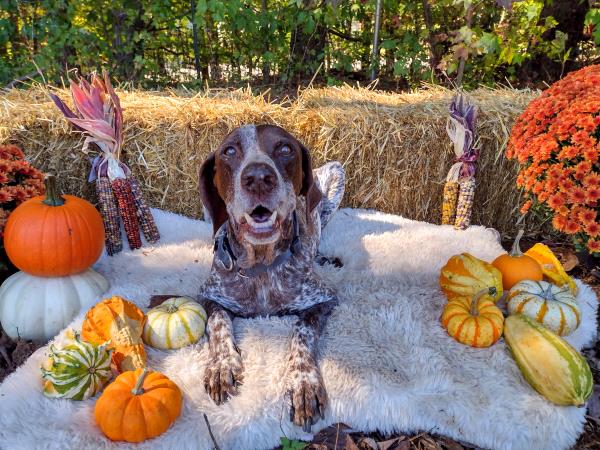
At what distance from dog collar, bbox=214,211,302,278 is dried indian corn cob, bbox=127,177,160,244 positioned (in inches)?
43.3

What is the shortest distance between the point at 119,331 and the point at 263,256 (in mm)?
789

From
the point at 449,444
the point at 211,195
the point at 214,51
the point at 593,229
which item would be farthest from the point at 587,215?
the point at 214,51

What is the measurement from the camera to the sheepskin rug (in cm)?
194

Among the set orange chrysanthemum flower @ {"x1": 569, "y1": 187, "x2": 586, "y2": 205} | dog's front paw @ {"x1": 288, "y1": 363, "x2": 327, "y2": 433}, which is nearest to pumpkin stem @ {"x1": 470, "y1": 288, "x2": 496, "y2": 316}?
orange chrysanthemum flower @ {"x1": 569, "y1": 187, "x2": 586, "y2": 205}

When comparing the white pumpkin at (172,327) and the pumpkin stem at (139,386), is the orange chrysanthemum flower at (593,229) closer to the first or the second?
the white pumpkin at (172,327)

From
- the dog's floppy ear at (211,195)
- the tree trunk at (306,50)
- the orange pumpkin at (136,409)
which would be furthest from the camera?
the tree trunk at (306,50)

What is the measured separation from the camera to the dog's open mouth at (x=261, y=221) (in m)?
2.22

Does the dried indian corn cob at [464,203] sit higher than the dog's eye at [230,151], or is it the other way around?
the dog's eye at [230,151]

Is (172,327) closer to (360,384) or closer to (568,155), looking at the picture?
(360,384)

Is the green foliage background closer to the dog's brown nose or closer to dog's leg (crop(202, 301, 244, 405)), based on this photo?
the dog's brown nose

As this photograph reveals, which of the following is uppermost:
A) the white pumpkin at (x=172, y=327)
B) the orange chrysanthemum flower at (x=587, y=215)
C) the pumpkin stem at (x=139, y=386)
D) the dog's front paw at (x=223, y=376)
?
the orange chrysanthemum flower at (x=587, y=215)

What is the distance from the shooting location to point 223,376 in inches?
83.9

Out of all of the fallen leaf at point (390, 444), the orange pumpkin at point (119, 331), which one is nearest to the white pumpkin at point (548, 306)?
the fallen leaf at point (390, 444)

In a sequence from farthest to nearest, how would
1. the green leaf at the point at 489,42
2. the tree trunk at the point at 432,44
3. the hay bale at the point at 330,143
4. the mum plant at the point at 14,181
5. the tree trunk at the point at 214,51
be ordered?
the tree trunk at the point at 214,51, the tree trunk at the point at 432,44, the green leaf at the point at 489,42, the hay bale at the point at 330,143, the mum plant at the point at 14,181
